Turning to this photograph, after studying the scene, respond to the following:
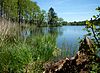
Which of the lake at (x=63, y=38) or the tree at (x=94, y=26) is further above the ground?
the tree at (x=94, y=26)

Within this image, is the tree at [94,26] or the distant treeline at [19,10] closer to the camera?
the tree at [94,26]

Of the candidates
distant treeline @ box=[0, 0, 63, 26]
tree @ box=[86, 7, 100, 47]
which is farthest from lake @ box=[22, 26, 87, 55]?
distant treeline @ box=[0, 0, 63, 26]

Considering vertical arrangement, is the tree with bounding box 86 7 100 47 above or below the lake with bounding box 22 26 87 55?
above

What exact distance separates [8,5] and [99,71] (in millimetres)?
55490

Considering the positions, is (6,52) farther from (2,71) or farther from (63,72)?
(63,72)

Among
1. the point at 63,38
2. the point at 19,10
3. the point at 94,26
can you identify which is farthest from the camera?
the point at 19,10

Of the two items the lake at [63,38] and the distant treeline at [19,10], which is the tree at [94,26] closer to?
the lake at [63,38]

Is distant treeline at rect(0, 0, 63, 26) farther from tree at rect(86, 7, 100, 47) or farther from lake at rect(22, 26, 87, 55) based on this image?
tree at rect(86, 7, 100, 47)

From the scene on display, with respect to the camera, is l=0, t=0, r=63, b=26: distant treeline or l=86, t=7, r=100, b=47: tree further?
l=0, t=0, r=63, b=26: distant treeline

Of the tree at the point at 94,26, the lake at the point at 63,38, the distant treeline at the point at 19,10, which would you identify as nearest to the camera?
the tree at the point at 94,26

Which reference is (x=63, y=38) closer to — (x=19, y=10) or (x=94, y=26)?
(x=94, y=26)

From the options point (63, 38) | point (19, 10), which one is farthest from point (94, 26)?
point (19, 10)

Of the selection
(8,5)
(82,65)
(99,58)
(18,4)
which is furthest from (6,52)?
(18,4)

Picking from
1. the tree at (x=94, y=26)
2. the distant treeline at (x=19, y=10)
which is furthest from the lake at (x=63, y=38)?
the distant treeline at (x=19, y=10)
